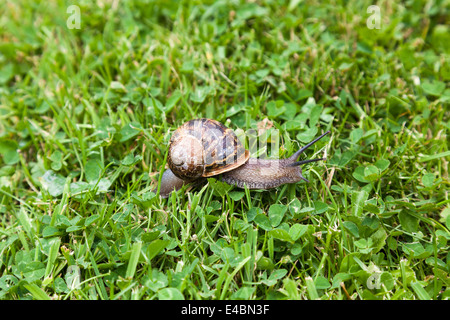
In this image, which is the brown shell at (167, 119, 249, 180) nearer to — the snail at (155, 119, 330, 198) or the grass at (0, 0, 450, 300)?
the snail at (155, 119, 330, 198)

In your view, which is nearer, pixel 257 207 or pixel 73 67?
pixel 257 207

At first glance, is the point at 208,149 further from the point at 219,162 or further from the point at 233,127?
the point at 233,127

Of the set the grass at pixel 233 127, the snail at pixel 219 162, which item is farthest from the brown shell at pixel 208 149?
the grass at pixel 233 127

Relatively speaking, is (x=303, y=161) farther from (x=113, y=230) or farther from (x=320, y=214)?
(x=113, y=230)

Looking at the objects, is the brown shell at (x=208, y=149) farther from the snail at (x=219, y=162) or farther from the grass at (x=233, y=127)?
the grass at (x=233, y=127)

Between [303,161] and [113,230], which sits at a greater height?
[303,161]

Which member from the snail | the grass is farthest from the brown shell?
the grass

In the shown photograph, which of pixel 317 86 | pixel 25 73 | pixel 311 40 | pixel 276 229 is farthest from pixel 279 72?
pixel 25 73
